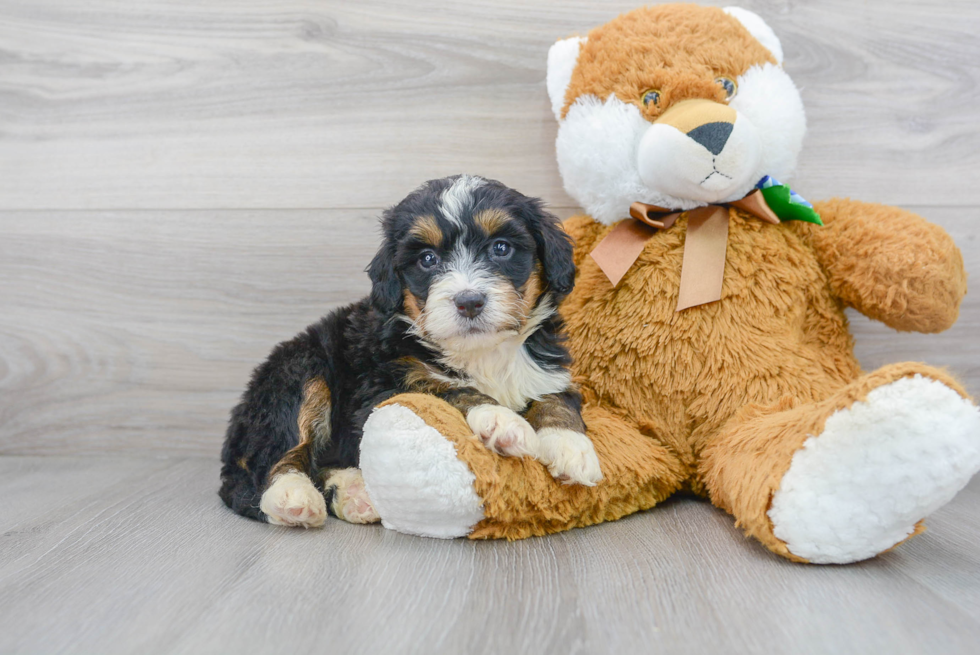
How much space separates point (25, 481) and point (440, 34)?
200cm

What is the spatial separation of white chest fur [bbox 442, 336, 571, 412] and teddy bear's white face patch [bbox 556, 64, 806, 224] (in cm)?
52

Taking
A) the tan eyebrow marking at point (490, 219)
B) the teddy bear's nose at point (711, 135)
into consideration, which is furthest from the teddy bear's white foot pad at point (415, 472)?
the teddy bear's nose at point (711, 135)

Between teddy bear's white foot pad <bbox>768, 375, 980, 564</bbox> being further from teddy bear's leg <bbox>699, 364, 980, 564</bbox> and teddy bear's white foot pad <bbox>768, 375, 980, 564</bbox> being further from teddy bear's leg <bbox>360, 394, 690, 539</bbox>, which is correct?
teddy bear's leg <bbox>360, 394, 690, 539</bbox>

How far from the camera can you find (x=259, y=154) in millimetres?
2432

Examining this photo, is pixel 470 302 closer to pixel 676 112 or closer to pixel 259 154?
pixel 676 112

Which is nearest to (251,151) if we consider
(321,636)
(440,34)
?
(440,34)

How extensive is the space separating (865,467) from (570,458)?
57 cm

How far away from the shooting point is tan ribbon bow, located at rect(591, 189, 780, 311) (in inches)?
72.1

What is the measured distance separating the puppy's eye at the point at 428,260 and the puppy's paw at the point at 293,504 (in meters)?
0.63

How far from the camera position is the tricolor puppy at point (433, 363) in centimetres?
159

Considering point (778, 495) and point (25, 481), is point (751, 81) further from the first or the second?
point (25, 481)

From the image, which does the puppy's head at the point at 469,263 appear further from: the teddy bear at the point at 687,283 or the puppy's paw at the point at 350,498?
the puppy's paw at the point at 350,498

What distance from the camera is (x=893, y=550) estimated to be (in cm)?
151

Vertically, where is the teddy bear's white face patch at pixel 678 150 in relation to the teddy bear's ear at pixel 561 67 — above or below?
below
